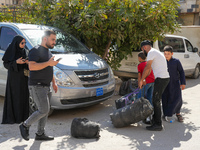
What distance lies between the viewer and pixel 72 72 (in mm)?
4988

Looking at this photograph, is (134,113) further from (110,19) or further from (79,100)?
(110,19)

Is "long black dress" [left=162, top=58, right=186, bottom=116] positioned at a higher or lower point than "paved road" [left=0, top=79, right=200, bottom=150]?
higher

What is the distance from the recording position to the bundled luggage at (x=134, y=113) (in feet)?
14.6

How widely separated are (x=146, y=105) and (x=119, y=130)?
2.28 feet

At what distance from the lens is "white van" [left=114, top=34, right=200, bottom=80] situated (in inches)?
326

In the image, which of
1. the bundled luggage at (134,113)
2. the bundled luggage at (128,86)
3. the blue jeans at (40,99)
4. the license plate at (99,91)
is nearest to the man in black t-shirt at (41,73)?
the blue jeans at (40,99)

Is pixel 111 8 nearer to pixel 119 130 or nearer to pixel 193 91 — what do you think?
pixel 119 130

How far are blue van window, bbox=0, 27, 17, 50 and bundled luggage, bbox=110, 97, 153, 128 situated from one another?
2985 mm

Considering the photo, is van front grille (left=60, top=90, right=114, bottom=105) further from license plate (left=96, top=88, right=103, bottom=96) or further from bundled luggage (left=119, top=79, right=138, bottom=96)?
bundled luggage (left=119, top=79, right=138, bottom=96)

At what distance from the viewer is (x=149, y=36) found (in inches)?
282

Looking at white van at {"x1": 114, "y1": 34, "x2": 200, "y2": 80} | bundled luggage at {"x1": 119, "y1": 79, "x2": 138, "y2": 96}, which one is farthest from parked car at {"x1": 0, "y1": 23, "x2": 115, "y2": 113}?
white van at {"x1": 114, "y1": 34, "x2": 200, "y2": 80}

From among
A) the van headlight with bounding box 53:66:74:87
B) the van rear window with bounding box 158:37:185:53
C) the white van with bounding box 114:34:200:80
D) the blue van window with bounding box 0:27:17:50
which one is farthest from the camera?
the van rear window with bounding box 158:37:185:53

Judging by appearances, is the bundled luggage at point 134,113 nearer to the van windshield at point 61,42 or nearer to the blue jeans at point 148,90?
the blue jeans at point 148,90

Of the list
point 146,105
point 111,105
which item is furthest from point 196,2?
point 146,105
